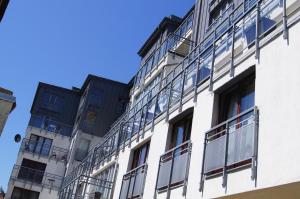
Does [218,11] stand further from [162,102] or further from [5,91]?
[5,91]

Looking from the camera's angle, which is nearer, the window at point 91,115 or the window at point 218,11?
the window at point 218,11

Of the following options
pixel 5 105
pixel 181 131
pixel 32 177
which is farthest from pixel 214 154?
pixel 32 177

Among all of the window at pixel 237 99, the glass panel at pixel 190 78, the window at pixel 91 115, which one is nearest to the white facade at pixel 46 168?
the window at pixel 91 115

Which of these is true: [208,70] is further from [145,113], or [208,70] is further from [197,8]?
[197,8]

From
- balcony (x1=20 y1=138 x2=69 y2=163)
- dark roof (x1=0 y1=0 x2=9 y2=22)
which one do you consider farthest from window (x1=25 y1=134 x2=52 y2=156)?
dark roof (x1=0 y1=0 x2=9 y2=22)

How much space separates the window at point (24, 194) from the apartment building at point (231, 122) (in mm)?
24385

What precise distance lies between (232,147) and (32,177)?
33732 mm

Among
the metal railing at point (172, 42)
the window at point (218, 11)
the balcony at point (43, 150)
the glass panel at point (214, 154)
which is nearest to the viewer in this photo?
the glass panel at point (214, 154)

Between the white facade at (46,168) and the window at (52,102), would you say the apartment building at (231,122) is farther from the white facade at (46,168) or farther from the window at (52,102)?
the window at (52,102)

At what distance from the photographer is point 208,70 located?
36.4ft

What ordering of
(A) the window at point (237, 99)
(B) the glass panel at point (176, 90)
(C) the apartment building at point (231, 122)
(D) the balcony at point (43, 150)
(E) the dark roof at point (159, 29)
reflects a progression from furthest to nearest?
(D) the balcony at point (43, 150), (E) the dark roof at point (159, 29), (B) the glass panel at point (176, 90), (A) the window at point (237, 99), (C) the apartment building at point (231, 122)

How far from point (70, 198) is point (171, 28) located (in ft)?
46.4

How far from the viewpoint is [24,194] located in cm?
3812

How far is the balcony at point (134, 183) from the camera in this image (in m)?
12.9
